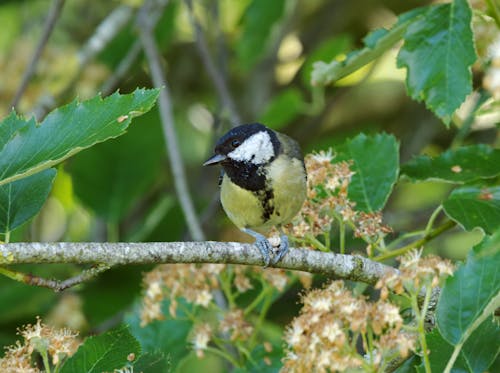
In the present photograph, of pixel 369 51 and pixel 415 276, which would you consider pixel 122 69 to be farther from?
pixel 415 276

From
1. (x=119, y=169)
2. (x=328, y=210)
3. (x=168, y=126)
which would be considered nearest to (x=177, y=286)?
(x=328, y=210)

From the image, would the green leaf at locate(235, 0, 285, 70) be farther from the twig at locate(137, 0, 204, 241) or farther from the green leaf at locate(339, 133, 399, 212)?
the green leaf at locate(339, 133, 399, 212)

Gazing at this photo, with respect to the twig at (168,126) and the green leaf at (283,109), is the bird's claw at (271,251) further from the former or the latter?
the green leaf at (283,109)

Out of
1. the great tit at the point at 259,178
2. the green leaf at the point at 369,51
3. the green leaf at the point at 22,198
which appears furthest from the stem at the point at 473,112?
the green leaf at the point at 22,198

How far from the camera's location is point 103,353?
6.36 feet

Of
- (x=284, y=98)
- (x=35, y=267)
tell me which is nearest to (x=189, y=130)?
(x=284, y=98)

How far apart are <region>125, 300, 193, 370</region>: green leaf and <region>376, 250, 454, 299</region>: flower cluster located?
1.10 metres

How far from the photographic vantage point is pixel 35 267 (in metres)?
3.69

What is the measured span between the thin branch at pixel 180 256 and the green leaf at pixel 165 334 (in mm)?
791

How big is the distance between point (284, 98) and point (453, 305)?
7.45 ft

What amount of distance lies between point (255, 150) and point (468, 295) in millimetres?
1599

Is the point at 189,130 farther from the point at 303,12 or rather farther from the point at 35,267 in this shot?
the point at 35,267

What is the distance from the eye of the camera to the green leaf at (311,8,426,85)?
2.54 m

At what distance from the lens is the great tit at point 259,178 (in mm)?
3143
